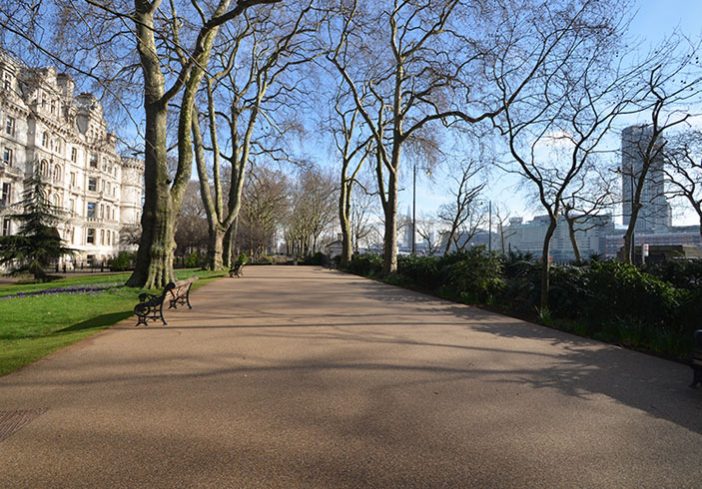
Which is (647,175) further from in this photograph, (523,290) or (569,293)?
(569,293)

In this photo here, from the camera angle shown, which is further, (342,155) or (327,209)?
(327,209)

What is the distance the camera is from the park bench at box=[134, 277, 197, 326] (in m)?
8.83

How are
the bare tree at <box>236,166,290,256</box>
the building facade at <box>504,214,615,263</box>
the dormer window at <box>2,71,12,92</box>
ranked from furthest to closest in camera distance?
1. the bare tree at <box>236,166,290,256</box>
2. the building facade at <box>504,214,615,263</box>
3. the dormer window at <box>2,71,12,92</box>

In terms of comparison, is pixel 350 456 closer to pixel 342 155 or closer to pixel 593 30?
pixel 593 30

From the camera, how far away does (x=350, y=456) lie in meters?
3.37

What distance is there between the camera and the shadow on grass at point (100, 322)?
859 cm

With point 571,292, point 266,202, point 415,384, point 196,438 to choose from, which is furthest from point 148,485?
point 266,202

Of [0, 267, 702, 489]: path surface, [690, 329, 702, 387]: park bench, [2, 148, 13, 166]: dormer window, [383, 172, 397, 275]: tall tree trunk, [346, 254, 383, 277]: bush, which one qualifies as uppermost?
[2, 148, 13, 166]: dormer window

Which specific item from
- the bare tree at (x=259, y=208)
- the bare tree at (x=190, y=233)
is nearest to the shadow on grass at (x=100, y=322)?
the bare tree at (x=259, y=208)

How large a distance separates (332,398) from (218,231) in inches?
1066

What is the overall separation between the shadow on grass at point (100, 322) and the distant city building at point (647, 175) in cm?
1713

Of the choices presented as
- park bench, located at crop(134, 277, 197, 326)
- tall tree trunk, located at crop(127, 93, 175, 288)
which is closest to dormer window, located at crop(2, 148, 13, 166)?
tall tree trunk, located at crop(127, 93, 175, 288)

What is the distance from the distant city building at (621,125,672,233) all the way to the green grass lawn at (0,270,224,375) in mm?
17568

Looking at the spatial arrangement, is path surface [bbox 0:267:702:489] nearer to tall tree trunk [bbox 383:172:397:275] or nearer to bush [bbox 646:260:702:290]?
bush [bbox 646:260:702:290]
